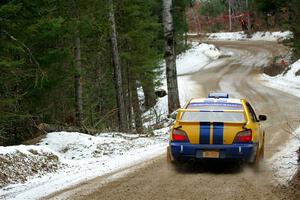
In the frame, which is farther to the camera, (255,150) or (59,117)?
(59,117)

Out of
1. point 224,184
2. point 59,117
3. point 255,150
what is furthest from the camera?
point 59,117

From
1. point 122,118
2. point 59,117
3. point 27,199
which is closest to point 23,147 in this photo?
point 27,199

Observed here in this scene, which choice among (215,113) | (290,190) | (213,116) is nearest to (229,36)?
(215,113)

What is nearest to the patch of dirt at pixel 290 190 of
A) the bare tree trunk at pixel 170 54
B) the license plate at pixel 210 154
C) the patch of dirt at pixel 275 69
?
the license plate at pixel 210 154

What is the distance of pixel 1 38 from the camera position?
1095 cm

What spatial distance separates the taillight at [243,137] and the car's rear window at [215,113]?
34 centimetres

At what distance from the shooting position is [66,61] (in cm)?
1534

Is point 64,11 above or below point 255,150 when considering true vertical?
above

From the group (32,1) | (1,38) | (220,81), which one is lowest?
(220,81)

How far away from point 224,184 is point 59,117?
32.8 feet

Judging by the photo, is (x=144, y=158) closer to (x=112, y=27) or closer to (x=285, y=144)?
(x=285, y=144)

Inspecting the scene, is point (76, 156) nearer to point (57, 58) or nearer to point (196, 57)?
point (57, 58)

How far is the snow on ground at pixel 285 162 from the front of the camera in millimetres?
10273

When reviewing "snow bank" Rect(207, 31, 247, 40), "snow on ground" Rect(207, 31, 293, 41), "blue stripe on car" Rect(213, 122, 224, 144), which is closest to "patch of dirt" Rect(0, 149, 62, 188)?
"blue stripe on car" Rect(213, 122, 224, 144)
